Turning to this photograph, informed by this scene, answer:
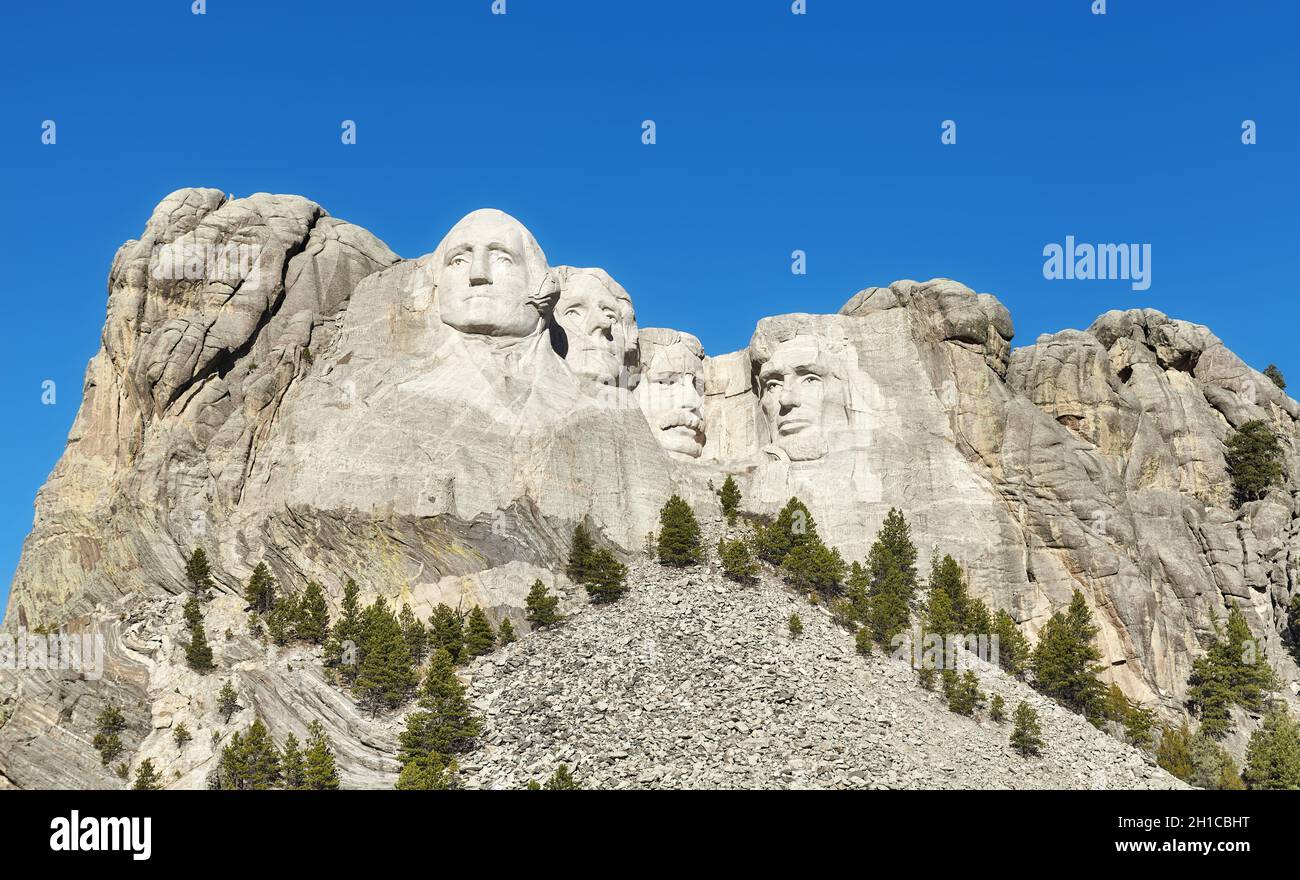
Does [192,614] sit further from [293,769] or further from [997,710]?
[997,710]

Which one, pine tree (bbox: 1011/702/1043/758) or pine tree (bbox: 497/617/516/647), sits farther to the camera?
pine tree (bbox: 497/617/516/647)

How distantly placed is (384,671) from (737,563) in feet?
38.8

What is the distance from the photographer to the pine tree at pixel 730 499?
64812 mm

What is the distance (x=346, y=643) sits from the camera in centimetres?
5591

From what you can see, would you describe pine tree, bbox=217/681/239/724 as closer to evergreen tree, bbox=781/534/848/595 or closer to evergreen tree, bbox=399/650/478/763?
evergreen tree, bbox=399/650/478/763

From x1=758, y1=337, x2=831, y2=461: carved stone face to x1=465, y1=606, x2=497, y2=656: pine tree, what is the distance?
15.2 m

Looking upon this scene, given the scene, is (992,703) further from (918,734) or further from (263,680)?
(263,680)

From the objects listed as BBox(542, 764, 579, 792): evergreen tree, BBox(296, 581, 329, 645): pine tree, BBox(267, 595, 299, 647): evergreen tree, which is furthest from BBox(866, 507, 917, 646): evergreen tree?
BBox(267, 595, 299, 647): evergreen tree

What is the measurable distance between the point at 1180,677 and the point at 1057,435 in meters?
9.38

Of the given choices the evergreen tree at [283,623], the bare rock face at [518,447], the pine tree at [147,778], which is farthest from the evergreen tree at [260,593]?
the pine tree at [147,778]

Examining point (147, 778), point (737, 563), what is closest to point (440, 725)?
point (147, 778)

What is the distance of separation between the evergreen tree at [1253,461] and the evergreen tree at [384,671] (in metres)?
31.6

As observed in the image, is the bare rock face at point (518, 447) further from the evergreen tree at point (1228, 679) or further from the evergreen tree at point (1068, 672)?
the evergreen tree at point (1068, 672)

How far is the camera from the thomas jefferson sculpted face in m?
64.1
